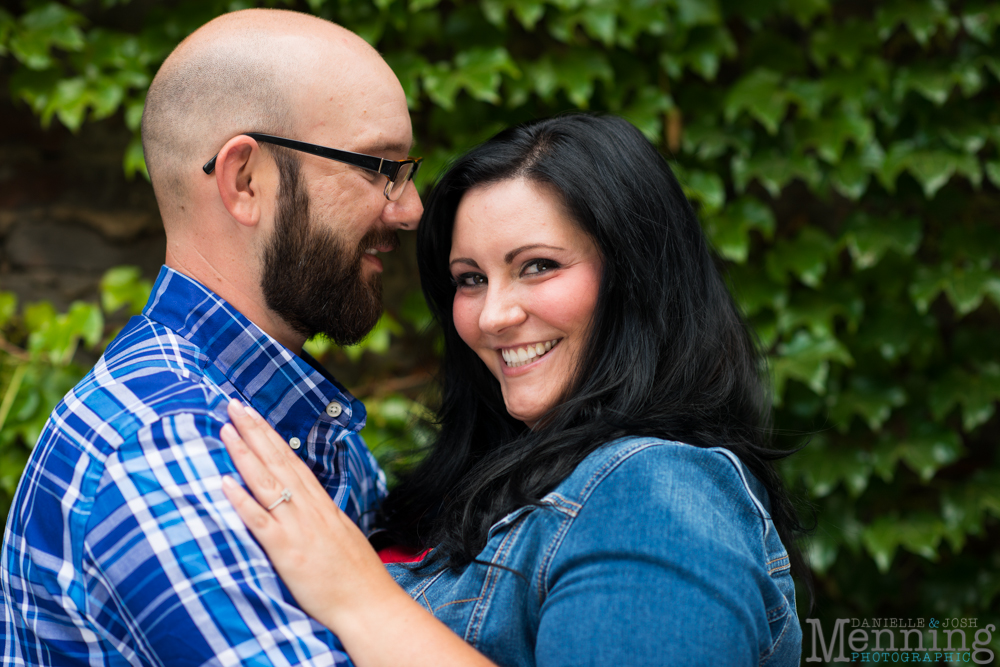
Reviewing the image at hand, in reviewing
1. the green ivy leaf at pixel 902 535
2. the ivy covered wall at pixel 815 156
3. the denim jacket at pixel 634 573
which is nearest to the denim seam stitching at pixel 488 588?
the denim jacket at pixel 634 573

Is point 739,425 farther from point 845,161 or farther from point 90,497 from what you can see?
point 845,161

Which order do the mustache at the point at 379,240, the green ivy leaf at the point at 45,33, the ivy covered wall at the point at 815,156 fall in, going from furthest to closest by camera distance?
the ivy covered wall at the point at 815,156
the green ivy leaf at the point at 45,33
the mustache at the point at 379,240

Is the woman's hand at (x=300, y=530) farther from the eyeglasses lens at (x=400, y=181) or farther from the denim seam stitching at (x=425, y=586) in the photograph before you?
the eyeglasses lens at (x=400, y=181)

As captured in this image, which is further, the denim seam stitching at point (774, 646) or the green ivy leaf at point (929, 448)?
the green ivy leaf at point (929, 448)

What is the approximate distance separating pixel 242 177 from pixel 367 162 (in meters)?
0.25

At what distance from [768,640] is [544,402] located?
0.60 metres

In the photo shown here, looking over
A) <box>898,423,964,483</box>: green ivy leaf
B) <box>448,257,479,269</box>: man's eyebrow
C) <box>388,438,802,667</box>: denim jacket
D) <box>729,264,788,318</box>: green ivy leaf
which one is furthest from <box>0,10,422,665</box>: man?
<box>898,423,964,483</box>: green ivy leaf

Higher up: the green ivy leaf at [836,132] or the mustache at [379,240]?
the green ivy leaf at [836,132]

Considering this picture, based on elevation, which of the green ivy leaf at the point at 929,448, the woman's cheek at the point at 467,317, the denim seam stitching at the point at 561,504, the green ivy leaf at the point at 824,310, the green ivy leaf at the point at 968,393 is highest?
Answer: the woman's cheek at the point at 467,317

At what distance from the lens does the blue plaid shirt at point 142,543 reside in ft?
3.16

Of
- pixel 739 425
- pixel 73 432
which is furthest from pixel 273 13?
pixel 739 425

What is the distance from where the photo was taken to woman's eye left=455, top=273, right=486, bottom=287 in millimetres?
1584

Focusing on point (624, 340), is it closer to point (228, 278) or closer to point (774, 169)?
point (228, 278)

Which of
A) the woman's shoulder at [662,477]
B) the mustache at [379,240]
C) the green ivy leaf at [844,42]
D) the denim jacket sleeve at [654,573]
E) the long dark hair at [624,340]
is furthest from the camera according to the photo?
the green ivy leaf at [844,42]
